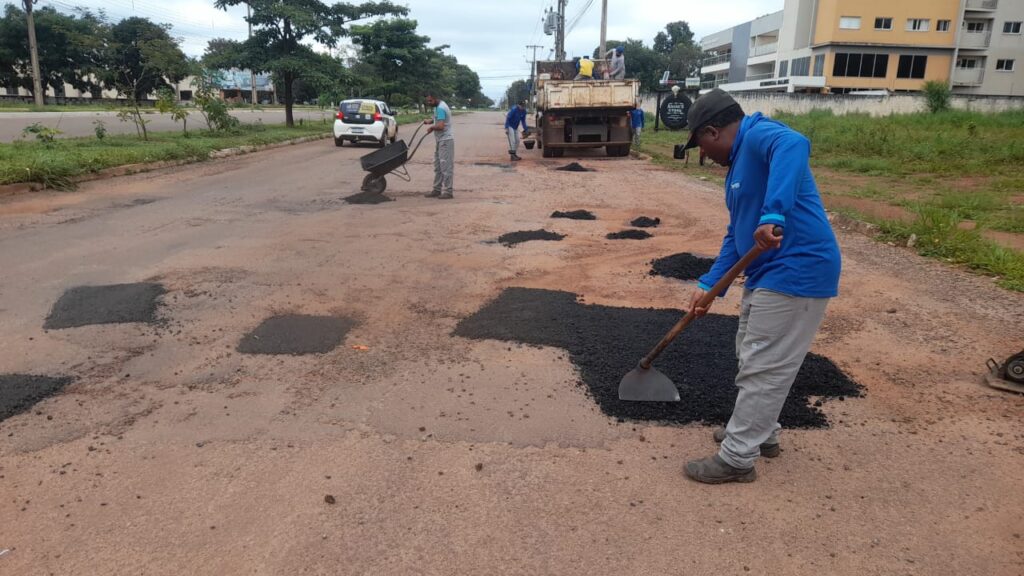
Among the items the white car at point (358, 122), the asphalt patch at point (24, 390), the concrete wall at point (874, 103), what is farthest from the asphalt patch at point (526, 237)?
the concrete wall at point (874, 103)

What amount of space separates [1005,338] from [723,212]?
5.39m

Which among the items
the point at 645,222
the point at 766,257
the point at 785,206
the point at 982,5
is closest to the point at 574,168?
the point at 645,222

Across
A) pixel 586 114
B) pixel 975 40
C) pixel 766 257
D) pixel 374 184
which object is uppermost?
pixel 975 40

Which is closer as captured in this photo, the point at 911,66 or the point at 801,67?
the point at 911,66

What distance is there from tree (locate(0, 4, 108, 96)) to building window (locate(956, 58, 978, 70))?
5988cm

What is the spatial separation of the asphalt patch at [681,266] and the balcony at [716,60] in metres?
70.3

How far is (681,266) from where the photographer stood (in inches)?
259

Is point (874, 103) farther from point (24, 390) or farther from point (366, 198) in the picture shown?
point (24, 390)

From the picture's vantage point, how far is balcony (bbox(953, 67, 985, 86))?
1886 inches

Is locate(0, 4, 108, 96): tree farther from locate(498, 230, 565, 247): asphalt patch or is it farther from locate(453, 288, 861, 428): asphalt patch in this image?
locate(453, 288, 861, 428): asphalt patch

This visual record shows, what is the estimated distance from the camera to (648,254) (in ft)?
23.8

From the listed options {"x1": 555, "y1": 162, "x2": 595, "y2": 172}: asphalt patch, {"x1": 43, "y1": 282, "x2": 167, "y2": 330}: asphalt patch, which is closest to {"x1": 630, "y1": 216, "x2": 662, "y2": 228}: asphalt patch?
{"x1": 43, "y1": 282, "x2": 167, "y2": 330}: asphalt patch

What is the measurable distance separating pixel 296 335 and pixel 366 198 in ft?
20.2

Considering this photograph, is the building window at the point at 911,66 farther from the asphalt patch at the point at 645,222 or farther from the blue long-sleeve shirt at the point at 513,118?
the asphalt patch at the point at 645,222
